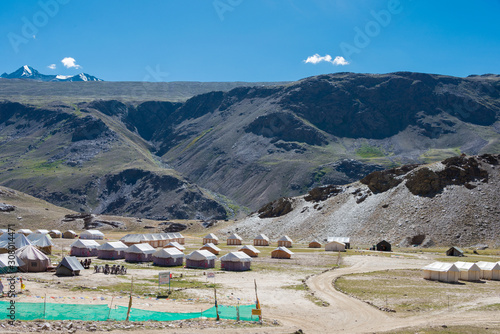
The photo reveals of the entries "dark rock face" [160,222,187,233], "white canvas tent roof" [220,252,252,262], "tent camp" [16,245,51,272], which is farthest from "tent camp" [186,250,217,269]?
"dark rock face" [160,222,187,233]

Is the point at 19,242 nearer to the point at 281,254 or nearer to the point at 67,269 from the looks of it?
the point at 67,269

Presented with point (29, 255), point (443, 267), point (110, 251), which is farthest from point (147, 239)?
point (443, 267)

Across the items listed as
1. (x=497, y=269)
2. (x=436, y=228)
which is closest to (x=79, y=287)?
(x=497, y=269)

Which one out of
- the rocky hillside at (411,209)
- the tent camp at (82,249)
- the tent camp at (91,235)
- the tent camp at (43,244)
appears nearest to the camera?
the tent camp at (43,244)

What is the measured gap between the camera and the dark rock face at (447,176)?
112062 millimetres

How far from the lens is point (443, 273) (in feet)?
180

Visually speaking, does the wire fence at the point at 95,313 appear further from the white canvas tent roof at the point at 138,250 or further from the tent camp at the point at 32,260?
the white canvas tent roof at the point at 138,250

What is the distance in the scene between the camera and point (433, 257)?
81562 mm

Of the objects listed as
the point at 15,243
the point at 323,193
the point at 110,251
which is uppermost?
the point at 323,193

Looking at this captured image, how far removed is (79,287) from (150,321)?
16.7m

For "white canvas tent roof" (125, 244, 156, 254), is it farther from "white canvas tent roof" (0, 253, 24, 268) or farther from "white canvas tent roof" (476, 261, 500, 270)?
"white canvas tent roof" (476, 261, 500, 270)

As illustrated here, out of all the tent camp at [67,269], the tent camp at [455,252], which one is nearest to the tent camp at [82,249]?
the tent camp at [67,269]

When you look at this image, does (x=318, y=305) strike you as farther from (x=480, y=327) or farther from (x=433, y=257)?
(x=433, y=257)

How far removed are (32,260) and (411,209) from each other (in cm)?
8662
